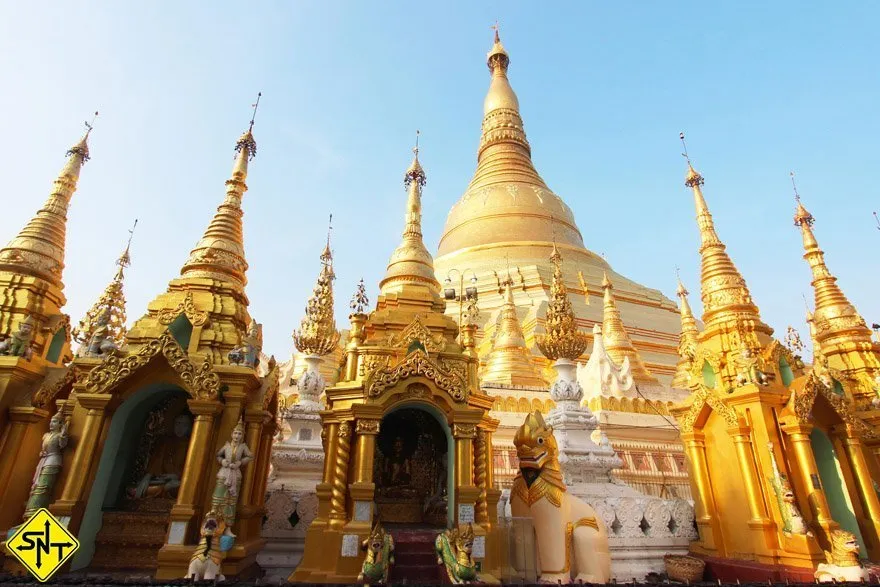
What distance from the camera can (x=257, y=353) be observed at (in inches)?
275

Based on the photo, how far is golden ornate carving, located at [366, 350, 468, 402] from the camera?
604 centimetres

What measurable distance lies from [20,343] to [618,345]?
1672 centimetres

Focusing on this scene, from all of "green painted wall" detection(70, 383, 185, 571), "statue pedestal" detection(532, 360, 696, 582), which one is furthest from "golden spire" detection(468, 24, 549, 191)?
"green painted wall" detection(70, 383, 185, 571)

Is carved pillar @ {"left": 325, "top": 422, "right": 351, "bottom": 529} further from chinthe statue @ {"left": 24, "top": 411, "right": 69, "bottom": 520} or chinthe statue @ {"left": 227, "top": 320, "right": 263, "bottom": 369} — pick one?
chinthe statue @ {"left": 24, "top": 411, "right": 69, "bottom": 520}

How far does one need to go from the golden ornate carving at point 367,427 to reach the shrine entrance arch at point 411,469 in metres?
1.23

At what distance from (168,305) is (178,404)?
144 centimetres

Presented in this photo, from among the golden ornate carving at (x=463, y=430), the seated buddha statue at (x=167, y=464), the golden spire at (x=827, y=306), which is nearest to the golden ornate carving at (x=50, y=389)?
the seated buddha statue at (x=167, y=464)

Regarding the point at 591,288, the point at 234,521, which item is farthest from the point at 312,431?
the point at 591,288

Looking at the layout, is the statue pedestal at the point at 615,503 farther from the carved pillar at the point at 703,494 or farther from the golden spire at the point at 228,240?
the golden spire at the point at 228,240

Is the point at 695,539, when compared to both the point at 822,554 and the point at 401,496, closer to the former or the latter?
the point at 822,554

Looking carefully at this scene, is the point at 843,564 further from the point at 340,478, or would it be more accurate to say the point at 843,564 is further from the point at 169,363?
the point at 169,363

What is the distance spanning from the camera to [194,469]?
5.85 m

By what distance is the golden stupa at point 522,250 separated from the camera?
75.6 ft

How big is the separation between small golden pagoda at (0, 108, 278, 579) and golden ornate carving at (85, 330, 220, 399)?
1 centimetres
